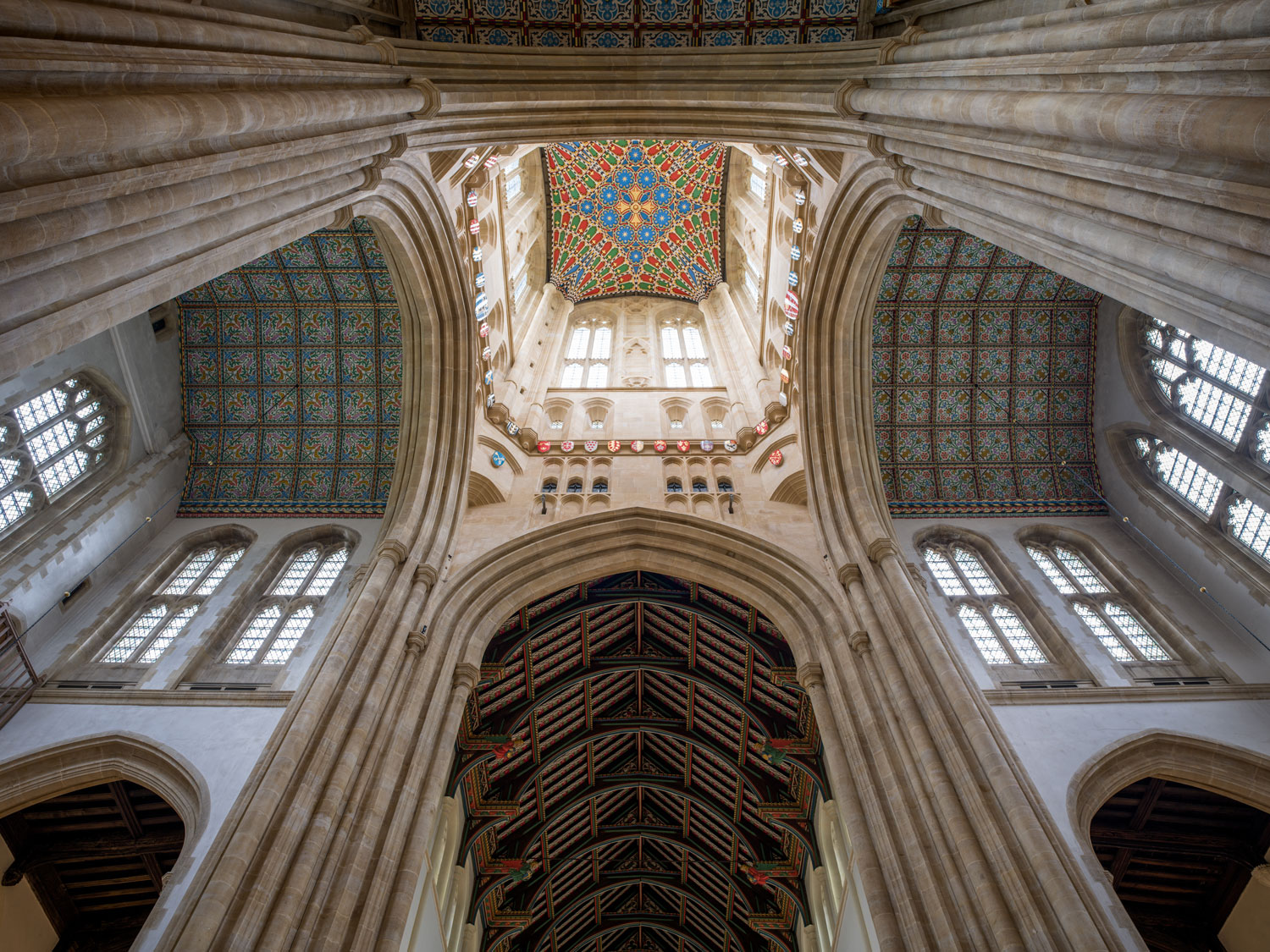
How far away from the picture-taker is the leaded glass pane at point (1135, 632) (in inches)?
486

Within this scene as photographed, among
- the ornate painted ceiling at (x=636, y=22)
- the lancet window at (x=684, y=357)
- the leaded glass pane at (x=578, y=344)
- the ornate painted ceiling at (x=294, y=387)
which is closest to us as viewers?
the ornate painted ceiling at (x=636, y=22)

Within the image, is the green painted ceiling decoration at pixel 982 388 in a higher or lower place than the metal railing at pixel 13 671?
higher

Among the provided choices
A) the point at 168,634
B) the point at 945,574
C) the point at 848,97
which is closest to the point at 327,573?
the point at 168,634

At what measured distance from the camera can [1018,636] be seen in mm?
13008

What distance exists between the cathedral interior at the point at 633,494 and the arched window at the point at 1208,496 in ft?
0.24

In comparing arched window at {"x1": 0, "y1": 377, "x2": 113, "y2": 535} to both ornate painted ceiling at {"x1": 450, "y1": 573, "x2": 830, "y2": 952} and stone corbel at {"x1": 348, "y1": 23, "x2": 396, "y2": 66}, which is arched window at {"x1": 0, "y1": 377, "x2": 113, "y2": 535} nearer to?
ornate painted ceiling at {"x1": 450, "y1": 573, "x2": 830, "y2": 952}

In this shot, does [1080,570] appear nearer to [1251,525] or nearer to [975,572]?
[975,572]

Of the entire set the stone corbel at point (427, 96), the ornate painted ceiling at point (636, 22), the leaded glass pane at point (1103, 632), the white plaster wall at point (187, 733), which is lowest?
the white plaster wall at point (187, 733)

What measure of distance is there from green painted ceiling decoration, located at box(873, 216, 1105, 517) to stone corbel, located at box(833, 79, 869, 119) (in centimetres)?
530

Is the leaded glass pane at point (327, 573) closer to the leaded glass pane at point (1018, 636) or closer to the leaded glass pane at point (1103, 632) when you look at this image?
the leaded glass pane at point (1018, 636)

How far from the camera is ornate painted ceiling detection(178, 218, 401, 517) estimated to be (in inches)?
588

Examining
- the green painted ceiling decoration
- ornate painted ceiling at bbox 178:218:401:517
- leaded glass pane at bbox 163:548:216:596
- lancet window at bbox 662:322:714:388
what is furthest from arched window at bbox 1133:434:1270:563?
leaded glass pane at bbox 163:548:216:596

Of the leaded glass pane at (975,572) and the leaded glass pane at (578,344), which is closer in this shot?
the leaded glass pane at (975,572)

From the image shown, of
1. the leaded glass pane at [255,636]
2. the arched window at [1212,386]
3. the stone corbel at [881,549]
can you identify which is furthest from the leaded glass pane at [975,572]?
the leaded glass pane at [255,636]
